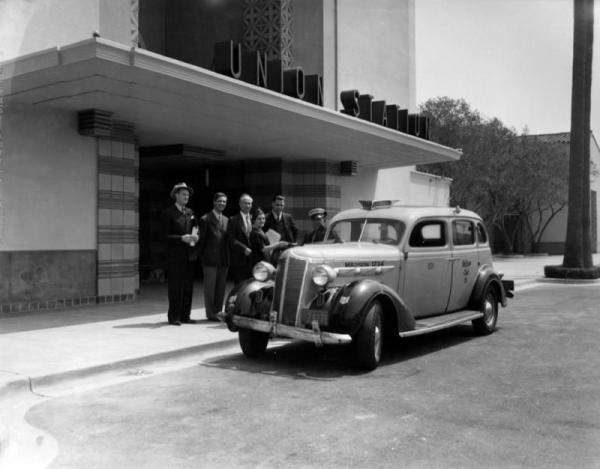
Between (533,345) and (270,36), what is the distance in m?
10.6

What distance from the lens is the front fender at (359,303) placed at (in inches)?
246

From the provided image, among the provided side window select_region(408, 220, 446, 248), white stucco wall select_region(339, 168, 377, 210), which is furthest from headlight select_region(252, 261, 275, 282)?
white stucco wall select_region(339, 168, 377, 210)

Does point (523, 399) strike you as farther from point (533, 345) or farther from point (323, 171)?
point (323, 171)

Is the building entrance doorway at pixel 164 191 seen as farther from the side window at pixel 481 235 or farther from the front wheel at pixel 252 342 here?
the front wheel at pixel 252 342

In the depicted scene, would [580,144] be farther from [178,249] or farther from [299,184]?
[178,249]

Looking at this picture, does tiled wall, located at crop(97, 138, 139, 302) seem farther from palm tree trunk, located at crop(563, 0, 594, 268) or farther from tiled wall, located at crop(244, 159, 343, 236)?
palm tree trunk, located at crop(563, 0, 594, 268)

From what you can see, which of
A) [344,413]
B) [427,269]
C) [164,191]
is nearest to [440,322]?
[427,269]

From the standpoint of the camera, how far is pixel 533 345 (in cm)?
797

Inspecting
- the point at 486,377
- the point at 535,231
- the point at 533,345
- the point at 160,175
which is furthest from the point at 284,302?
the point at 535,231

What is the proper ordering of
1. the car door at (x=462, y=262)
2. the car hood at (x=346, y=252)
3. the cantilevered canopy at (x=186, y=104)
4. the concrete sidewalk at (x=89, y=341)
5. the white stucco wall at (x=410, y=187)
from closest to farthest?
the concrete sidewalk at (x=89, y=341) → the car hood at (x=346, y=252) → the cantilevered canopy at (x=186, y=104) → the car door at (x=462, y=262) → the white stucco wall at (x=410, y=187)

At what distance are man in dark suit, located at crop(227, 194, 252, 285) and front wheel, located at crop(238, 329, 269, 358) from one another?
6.94ft

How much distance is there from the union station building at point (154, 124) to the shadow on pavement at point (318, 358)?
406 cm

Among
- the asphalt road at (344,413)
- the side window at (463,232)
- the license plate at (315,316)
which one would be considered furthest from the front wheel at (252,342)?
the side window at (463,232)

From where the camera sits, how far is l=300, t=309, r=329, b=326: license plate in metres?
6.32
